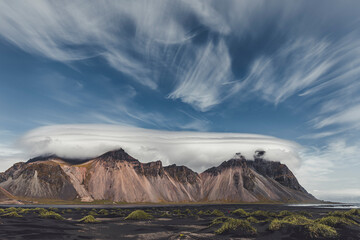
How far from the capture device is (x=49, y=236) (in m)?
23.9

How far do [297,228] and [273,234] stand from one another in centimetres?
260

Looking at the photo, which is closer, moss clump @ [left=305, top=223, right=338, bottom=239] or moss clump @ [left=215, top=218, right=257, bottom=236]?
moss clump @ [left=305, top=223, right=338, bottom=239]

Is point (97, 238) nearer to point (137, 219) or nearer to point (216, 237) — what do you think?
point (216, 237)

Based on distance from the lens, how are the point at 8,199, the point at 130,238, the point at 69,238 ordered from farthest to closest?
the point at 8,199 < the point at 130,238 < the point at 69,238

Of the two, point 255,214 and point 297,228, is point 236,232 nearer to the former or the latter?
point 297,228

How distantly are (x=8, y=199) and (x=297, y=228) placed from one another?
231300 millimetres

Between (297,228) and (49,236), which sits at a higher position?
(297,228)

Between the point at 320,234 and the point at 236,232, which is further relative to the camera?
the point at 236,232

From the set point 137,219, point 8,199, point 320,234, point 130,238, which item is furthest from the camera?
point 8,199

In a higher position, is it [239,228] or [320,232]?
[320,232]

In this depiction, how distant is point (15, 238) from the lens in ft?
70.6

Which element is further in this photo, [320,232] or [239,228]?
[239,228]

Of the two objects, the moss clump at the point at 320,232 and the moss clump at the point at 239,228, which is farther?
the moss clump at the point at 239,228

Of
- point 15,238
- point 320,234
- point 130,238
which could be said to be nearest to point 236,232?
point 320,234
